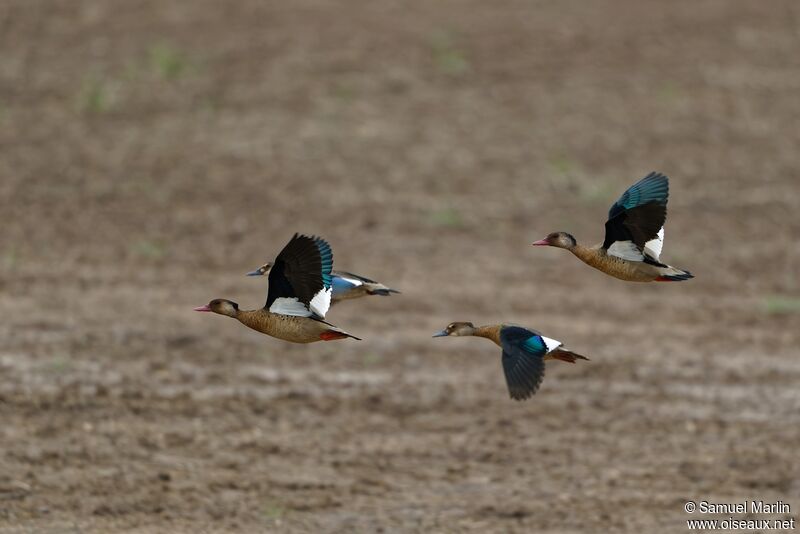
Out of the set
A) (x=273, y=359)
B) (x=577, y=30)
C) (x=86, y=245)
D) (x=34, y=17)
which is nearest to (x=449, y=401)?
(x=273, y=359)

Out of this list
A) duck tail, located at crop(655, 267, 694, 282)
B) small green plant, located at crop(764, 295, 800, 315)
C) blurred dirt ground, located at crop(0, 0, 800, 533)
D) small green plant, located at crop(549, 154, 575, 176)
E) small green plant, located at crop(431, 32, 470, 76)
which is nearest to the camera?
duck tail, located at crop(655, 267, 694, 282)

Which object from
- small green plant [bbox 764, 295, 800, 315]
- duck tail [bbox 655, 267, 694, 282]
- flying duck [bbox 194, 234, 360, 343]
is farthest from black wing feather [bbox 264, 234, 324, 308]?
small green plant [bbox 764, 295, 800, 315]

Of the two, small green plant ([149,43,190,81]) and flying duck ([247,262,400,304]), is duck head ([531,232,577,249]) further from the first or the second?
small green plant ([149,43,190,81])

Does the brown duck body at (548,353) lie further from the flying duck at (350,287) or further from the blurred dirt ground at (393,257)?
the blurred dirt ground at (393,257)

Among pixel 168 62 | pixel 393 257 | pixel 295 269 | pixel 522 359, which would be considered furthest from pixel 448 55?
pixel 522 359

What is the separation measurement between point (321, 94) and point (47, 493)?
11519 millimetres

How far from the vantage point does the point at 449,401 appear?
11.9m

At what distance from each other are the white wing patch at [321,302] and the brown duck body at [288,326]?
0.08 ft

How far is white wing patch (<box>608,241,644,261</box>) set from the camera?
10.3ft

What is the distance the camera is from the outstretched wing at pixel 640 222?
3163 mm

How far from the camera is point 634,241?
10.5ft

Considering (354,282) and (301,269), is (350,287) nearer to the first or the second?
(354,282)

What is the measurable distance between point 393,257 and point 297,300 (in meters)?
12.6

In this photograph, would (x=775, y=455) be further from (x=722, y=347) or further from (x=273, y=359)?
(x=273, y=359)
